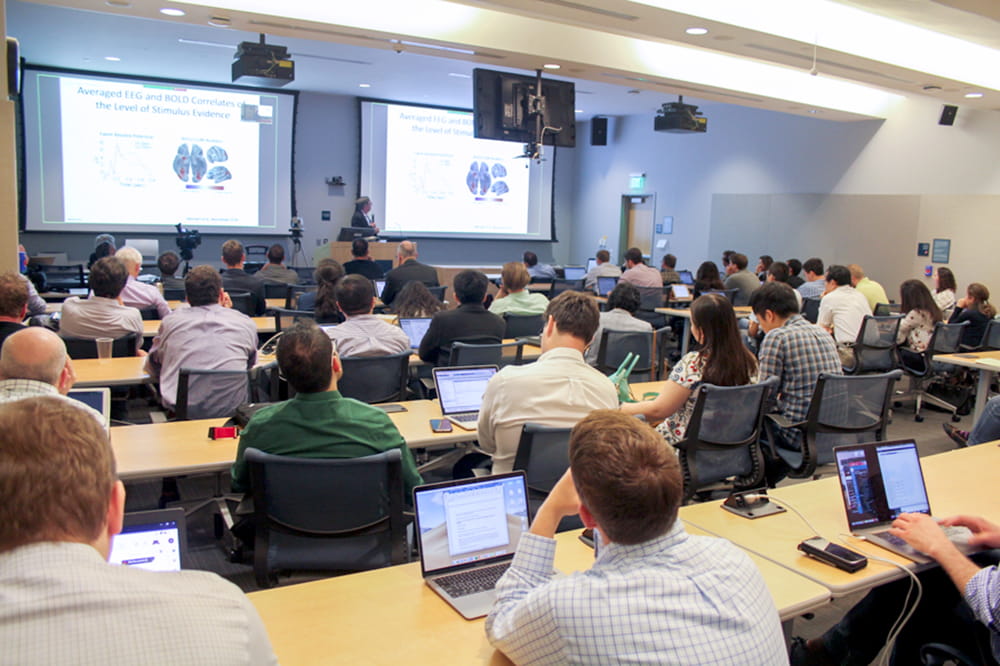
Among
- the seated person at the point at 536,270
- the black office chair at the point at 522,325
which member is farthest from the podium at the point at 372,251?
the black office chair at the point at 522,325

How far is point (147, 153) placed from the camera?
36.9ft

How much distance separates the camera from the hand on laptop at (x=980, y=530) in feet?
7.33

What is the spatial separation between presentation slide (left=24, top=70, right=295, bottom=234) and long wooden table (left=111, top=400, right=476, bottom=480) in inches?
366

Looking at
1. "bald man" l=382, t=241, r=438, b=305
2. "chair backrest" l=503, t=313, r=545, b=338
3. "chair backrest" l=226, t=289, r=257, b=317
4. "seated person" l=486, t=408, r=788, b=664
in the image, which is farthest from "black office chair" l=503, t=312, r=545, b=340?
"seated person" l=486, t=408, r=788, b=664

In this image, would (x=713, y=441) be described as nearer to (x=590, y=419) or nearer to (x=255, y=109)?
(x=590, y=419)

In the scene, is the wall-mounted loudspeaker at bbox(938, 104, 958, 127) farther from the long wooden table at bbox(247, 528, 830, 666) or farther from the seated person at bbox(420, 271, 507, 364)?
the long wooden table at bbox(247, 528, 830, 666)

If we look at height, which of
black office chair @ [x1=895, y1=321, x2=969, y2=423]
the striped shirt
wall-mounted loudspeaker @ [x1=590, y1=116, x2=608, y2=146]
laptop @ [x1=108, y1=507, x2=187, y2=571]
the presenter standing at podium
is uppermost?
wall-mounted loudspeaker @ [x1=590, y1=116, x2=608, y2=146]

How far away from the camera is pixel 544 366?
2.87 metres

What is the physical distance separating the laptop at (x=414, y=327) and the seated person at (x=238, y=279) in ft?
6.88

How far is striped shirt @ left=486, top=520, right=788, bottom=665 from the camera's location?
1289mm

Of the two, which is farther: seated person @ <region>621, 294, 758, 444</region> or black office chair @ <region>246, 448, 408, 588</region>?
seated person @ <region>621, 294, 758, 444</region>

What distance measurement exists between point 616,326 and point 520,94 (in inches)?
139

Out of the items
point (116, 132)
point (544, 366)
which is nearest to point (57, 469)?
point (544, 366)

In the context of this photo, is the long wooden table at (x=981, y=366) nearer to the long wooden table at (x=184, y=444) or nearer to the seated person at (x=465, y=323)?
the seated person at (x=465, y=323)
